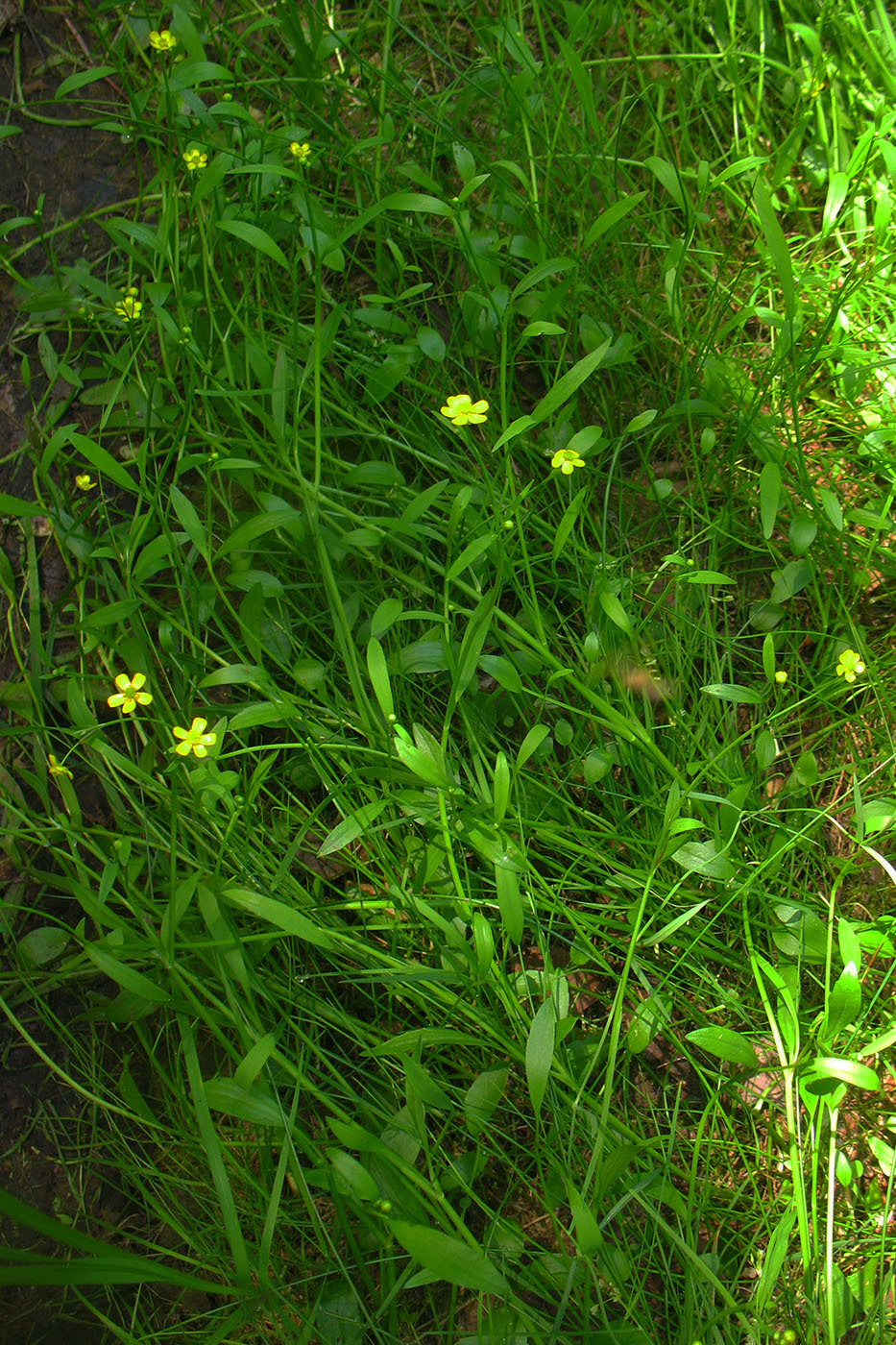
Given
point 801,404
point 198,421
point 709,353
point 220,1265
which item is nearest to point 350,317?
point 198,421

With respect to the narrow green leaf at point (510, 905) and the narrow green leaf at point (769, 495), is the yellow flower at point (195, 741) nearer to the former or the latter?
the narrow green leaf at point (510, 905)

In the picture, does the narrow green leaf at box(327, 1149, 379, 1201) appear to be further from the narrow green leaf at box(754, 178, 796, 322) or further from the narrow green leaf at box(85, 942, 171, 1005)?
the narrow green leaf at box(754, 178, 796, 322)

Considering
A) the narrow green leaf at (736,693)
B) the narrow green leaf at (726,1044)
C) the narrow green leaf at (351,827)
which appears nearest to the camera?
the narrow green leaf at (726,1044)

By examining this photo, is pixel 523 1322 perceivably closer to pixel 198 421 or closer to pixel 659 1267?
pixel 659 1267

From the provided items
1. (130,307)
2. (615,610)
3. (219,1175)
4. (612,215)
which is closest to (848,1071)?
(615,610)

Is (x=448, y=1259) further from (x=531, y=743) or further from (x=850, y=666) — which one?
(x=850, y=666)

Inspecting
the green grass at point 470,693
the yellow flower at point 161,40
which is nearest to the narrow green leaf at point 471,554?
the green grass at point 470,693
